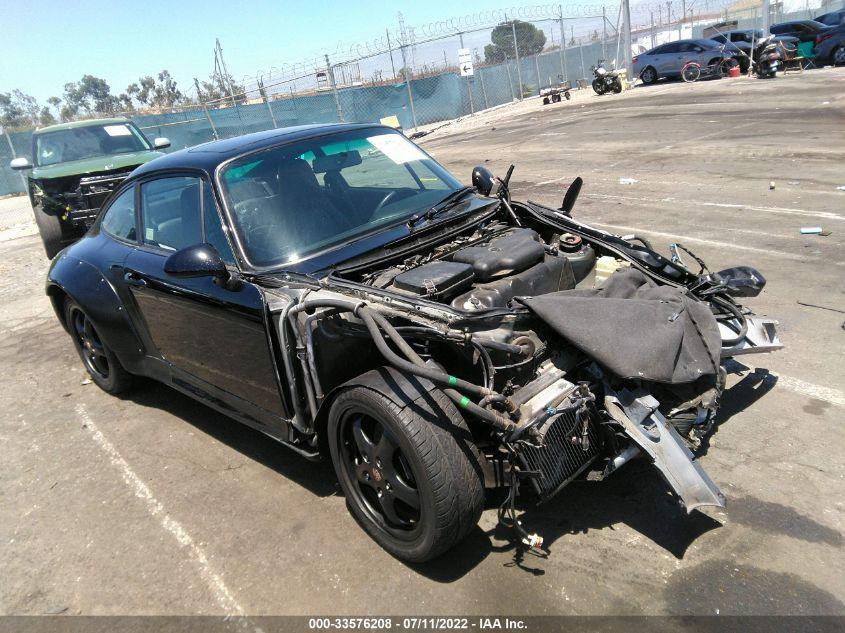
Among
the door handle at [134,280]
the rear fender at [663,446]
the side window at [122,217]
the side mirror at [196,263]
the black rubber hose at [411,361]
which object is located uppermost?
the side window at [122,217]

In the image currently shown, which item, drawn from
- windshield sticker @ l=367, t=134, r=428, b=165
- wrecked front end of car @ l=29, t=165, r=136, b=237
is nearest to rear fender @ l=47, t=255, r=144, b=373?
windshield sticker @ l=367, t=134, r=428, b=165

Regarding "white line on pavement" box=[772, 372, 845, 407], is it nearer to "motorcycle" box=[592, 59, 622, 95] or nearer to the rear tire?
the rear tire

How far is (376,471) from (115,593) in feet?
4.45

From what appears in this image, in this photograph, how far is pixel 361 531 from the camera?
308cm

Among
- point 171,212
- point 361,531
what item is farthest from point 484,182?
point 361,531

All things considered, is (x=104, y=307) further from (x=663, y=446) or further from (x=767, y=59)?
(x=767, y=59)

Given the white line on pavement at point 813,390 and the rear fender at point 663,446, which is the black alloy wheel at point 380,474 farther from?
the white line on pavement at point 813,390

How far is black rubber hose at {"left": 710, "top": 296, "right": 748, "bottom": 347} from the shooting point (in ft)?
10.6

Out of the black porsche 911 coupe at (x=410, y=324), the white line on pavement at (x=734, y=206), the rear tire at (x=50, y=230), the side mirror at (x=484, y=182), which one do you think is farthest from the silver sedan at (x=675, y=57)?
the black porsche 911 coupe at (x=410, y=324)

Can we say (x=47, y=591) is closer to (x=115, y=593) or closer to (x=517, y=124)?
(x=115, y=593)

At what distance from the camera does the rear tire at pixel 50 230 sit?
9.91 meters

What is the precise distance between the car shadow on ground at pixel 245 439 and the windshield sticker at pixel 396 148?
2054mm

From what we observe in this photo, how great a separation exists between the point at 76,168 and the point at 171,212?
7373 millimetres

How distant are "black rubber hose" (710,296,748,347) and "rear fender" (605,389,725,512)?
0.75 m
